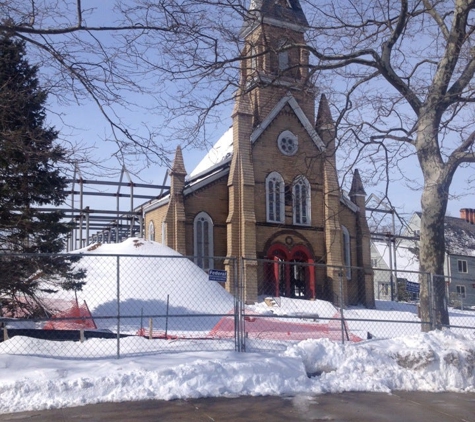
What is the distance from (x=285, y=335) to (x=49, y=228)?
24.9 feet

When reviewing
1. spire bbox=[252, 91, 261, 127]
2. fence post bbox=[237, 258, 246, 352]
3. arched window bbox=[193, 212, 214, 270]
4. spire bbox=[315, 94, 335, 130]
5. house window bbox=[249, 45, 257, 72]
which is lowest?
fence post bbox=[237, 258, 246, 352]

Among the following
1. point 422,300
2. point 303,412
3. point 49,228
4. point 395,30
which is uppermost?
point 395,30

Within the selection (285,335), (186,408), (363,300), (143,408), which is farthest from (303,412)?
(363,300)

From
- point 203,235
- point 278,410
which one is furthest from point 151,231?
point 278,410

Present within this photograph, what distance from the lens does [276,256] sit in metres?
32.3

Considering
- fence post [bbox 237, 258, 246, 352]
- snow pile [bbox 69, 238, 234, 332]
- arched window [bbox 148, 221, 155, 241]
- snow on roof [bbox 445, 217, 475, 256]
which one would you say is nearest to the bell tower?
fence post [bbox 237, 258, 246, 352]

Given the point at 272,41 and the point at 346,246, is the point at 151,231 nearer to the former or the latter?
the point at 346,246

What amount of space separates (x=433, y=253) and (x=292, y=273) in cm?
2035

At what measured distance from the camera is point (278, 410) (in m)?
7.31

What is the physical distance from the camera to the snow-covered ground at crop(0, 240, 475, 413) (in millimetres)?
7398

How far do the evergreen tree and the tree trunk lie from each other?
22.6ft

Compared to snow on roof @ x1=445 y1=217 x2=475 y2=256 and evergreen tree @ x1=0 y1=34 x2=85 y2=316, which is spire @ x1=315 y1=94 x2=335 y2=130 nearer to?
evergreen tree @ x1=0 y1=34 x2=85 y2=316

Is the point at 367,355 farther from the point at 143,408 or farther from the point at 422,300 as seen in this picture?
the point at 143,408

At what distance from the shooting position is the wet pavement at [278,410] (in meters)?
6.79
